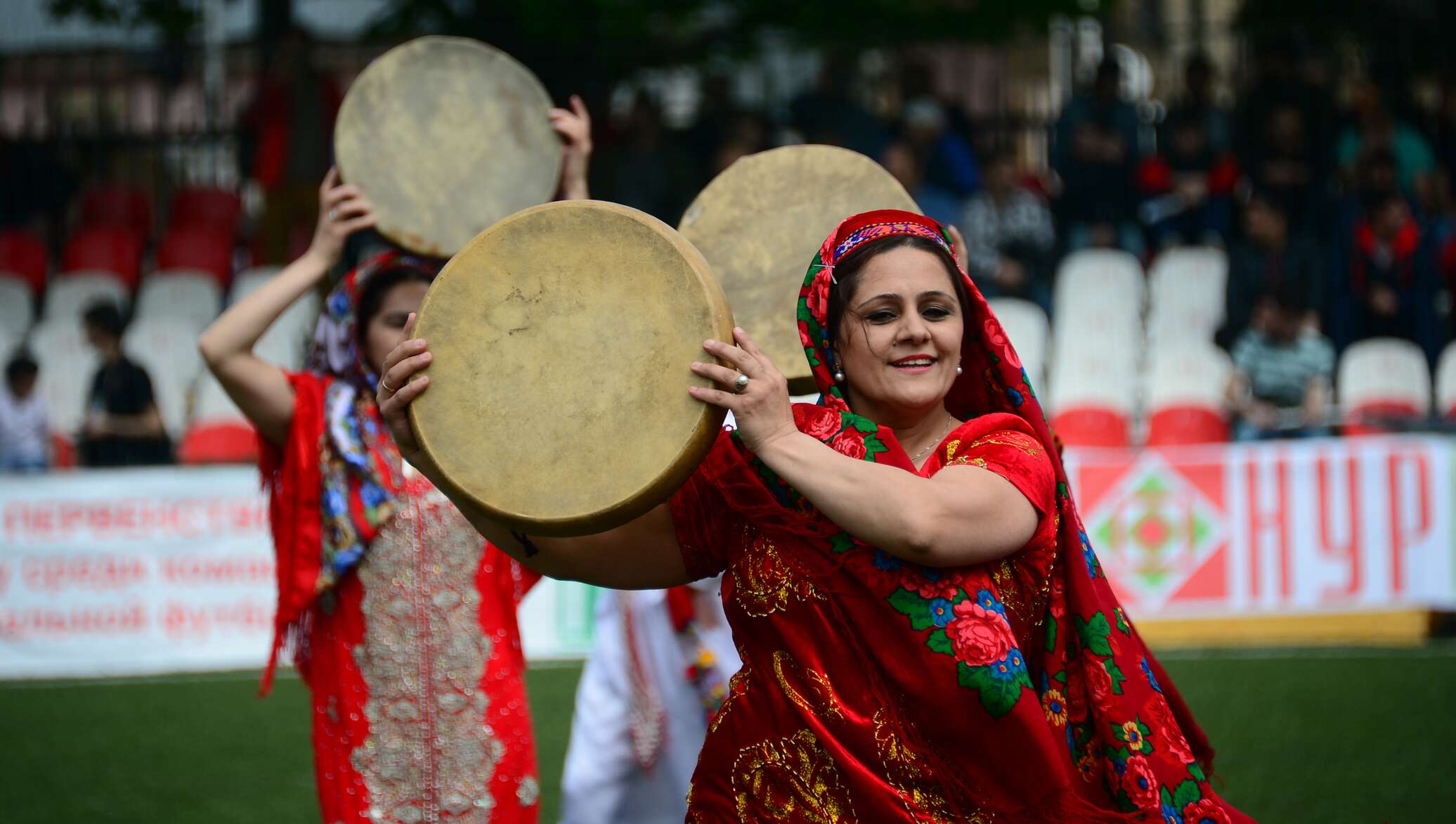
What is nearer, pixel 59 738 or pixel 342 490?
pixel 342 490

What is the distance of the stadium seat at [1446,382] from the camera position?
30.4 ft

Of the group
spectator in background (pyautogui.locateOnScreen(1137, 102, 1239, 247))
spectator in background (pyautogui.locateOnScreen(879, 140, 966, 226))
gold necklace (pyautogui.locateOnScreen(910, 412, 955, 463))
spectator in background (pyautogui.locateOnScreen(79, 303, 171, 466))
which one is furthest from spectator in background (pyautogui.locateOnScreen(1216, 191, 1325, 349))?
gold necklace (pyautogui.locateOnScreen(910, 412, 955, 463))

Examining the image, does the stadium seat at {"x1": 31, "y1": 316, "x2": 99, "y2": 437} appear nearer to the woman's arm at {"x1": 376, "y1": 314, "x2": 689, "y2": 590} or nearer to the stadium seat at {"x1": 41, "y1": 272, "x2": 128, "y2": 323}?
the stadium seat at {"x1": 41, "y1": 272, "x2": 128, "y2": 323}

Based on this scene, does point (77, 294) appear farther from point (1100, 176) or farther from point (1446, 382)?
point (1446, 382)

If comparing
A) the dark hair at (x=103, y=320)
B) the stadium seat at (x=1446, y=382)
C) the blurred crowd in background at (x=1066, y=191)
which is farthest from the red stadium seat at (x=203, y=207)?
the stadium seat at (x=1446, y=382)

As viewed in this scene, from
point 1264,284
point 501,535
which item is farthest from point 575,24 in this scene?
point 501,535

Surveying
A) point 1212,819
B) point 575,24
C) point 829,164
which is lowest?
point 1212,819

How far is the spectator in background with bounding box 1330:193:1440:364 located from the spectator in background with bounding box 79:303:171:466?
7.13 meters

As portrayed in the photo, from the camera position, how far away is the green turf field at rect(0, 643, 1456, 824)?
18.2ft

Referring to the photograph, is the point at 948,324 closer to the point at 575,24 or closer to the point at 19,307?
the point at 575,24

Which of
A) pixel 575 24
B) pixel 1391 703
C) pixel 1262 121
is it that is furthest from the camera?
pixel 575 24

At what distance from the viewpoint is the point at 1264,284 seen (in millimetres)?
9562

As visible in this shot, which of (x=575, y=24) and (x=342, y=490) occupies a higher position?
(x=575, y=24)

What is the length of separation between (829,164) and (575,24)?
28.0 feet
